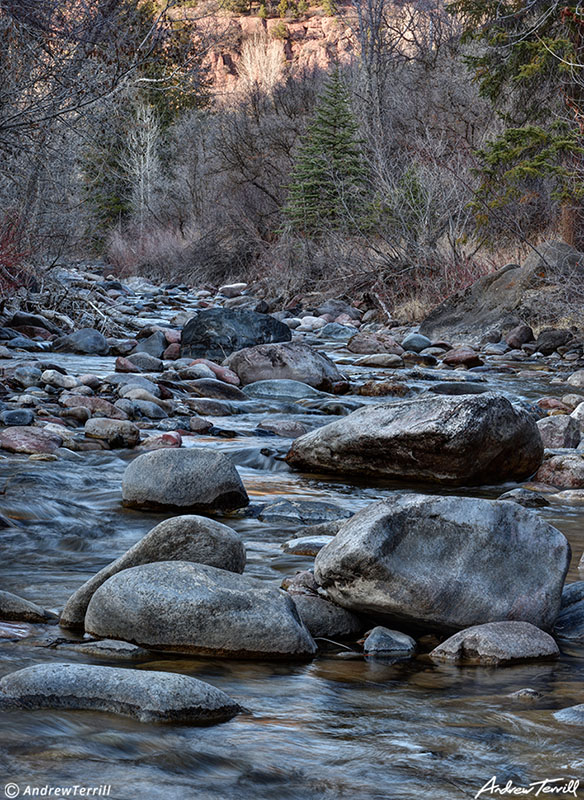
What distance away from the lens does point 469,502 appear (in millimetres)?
3512

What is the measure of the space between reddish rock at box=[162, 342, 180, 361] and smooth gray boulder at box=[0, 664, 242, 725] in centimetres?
1000

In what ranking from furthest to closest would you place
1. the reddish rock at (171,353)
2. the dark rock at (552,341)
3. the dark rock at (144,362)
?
the dark rock at (552,341)
the reddish rock at (171,353)
the dark rock at (144,362)

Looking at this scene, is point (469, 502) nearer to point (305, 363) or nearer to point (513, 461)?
point (513, 461)

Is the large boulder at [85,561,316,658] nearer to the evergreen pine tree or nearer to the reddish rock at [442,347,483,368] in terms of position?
the reddish rock at [442,347,483,368]

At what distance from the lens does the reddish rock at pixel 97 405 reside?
25.7 feet

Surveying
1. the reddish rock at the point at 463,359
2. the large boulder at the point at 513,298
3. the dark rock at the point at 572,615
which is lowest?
the dark rock at the point at 572,615

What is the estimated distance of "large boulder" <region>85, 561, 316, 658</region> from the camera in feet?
9.86

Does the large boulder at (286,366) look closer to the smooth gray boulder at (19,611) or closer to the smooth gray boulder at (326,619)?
the smooth gray boulder at (326,619)

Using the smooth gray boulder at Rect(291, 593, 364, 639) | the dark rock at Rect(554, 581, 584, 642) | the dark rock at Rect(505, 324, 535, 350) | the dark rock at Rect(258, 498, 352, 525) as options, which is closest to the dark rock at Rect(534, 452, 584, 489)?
the dark rock at Rect(258, 498, 352, 525)

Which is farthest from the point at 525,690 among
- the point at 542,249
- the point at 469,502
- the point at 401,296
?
the point at 401,296

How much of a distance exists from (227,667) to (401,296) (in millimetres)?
15500

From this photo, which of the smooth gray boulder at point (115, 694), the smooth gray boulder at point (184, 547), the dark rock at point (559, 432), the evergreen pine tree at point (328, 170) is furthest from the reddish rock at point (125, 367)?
the evergreen pine tree at point (328, 170)

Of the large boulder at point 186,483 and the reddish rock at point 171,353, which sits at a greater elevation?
the reddish rock at point 171,353

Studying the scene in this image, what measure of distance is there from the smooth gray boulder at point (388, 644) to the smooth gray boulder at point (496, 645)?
0.10 m
